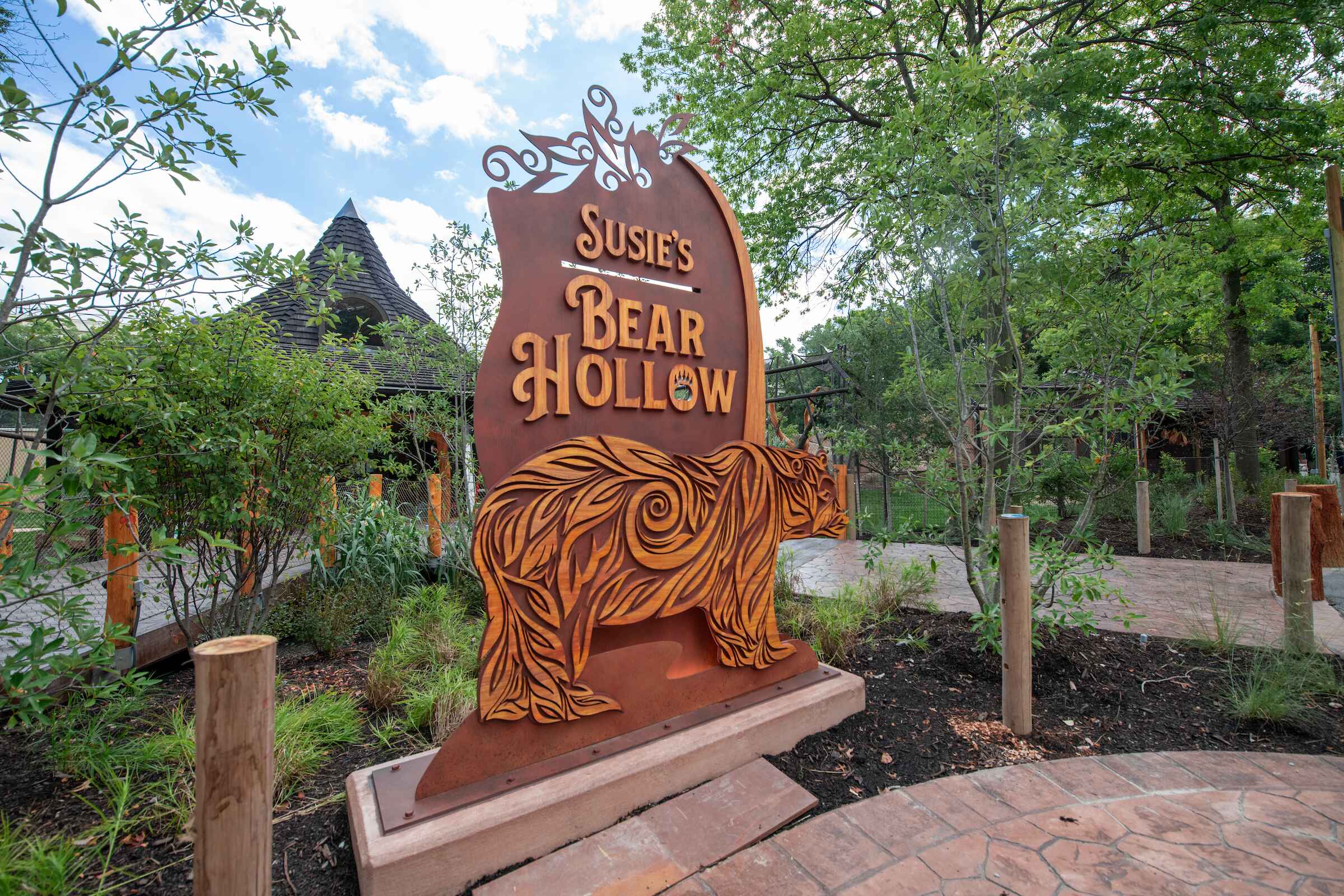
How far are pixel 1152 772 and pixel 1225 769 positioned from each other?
34 centimetres

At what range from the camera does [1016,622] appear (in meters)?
2.93

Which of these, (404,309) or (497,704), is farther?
(404,309)

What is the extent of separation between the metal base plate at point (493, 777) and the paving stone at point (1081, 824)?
1.22m

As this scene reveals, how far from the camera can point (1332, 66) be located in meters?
7.40

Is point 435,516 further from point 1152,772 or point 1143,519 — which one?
point 1143,519

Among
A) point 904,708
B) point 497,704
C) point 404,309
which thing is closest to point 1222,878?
point 904,708

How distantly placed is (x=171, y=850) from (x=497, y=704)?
4.25 feet

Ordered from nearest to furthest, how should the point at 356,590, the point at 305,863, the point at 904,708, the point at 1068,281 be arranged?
the point at 305,863 → the point at 904,708 → the point at 1068,281 → the point at 356,590

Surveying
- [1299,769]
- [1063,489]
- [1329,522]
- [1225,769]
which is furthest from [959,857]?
[1063,489]

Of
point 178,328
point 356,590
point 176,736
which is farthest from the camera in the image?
point 356,590

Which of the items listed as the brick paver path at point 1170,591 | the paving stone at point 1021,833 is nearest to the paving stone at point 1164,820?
the paving stone at point 1021,833

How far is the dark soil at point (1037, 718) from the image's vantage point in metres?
2.71

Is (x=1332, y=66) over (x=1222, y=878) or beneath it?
over

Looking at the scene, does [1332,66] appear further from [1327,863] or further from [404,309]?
[404,309]
